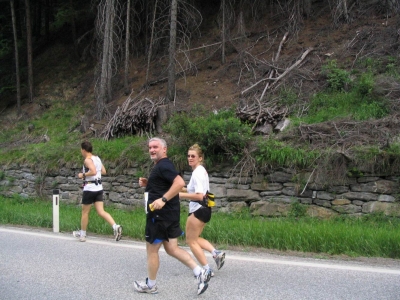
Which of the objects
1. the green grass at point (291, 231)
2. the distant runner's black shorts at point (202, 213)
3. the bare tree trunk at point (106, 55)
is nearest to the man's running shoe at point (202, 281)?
the distant runner's black shorts at point (202, 213)

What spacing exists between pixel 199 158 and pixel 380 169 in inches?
183

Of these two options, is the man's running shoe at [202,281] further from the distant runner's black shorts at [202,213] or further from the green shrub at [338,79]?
the green shrub at [338,79]

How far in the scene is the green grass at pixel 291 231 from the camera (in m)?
6.95

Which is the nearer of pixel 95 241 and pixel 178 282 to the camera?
→ pixel 178 282

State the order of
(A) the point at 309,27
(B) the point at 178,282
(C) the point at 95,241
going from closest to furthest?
(B) the point at 178,282 → (C) the point at 95,241 → (A) the point at 309,27

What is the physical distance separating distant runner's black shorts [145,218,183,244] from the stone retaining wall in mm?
5024

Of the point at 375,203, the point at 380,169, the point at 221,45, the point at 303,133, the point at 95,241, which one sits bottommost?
the point at 95,241

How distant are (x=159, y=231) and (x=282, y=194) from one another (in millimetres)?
5388

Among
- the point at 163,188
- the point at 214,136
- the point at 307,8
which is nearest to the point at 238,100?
the point at 214,136

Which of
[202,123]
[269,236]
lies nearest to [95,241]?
[269,236]

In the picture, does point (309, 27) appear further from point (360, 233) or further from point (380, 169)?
point (360, 233)

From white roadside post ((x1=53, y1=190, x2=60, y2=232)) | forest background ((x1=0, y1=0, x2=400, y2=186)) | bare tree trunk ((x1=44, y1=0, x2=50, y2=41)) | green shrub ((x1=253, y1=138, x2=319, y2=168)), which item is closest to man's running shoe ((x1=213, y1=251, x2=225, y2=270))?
forest background ((x1=0, y1=0, x2=400, y2=186))

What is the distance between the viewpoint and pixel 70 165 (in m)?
13.9

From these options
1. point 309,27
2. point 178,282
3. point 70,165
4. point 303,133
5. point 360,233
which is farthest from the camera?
point 309,27
